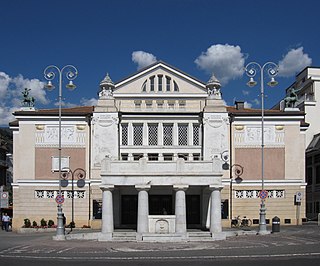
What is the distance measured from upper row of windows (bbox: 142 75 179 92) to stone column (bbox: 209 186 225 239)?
15.8 m

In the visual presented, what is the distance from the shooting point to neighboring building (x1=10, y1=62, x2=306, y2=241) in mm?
48188

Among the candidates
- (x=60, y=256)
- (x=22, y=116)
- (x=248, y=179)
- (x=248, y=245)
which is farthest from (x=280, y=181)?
(x=60, y=256)

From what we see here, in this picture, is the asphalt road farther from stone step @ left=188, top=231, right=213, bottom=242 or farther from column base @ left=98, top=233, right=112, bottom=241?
column base @ left=98, top=233, right=112, bottom=241

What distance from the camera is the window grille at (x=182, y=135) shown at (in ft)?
161

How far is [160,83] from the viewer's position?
4972 cm

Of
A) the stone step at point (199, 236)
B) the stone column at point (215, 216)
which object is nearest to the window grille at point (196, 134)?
the stone column at point (215, 216)

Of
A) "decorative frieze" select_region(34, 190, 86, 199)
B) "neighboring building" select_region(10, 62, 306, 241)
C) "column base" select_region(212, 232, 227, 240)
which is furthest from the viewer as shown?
"decorative frieze" select_region(34, 190, 86, 199)

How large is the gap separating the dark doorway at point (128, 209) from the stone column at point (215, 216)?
11965mm

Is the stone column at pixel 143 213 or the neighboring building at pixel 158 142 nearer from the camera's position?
the stone column at pixel 143 213

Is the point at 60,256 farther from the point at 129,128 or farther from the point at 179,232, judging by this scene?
the point at 129,128

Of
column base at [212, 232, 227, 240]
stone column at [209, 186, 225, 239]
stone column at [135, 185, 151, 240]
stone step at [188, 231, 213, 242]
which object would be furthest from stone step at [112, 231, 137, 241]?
stone column at [209, 186, 225, 239]

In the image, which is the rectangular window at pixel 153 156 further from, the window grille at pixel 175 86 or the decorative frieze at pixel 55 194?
the decorative frieze at pixel 55 194

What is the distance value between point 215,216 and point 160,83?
711 inches

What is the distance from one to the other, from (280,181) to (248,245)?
21154 millimetres
